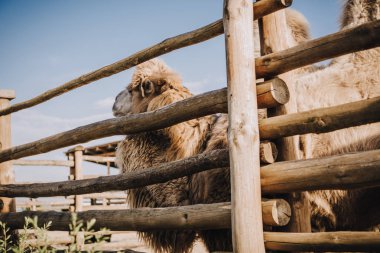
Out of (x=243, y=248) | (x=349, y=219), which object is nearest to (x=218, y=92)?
(x=243, y=248)

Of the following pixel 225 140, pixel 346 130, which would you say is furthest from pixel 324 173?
pixel 225 140

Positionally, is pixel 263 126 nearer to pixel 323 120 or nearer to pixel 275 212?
pixel 323 120

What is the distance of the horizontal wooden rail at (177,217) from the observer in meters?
2.25

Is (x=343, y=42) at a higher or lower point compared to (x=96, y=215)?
higher

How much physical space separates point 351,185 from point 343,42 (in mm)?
736

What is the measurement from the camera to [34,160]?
29.3 feet

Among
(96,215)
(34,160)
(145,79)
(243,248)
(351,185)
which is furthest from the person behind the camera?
(34,160)

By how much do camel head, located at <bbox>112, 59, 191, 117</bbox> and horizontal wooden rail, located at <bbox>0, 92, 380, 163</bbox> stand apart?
31.9 inches

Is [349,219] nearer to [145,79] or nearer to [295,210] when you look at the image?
[295,210]

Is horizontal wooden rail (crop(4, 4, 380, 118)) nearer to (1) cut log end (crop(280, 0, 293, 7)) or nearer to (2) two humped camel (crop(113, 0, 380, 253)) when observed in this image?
(1) cut log end (crop(280, 0, 293, 7))

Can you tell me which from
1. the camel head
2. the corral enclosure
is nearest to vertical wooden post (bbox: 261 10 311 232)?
the corral enclosure

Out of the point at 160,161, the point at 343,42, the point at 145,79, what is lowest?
the point at 160,161

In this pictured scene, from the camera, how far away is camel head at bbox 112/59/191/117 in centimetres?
420

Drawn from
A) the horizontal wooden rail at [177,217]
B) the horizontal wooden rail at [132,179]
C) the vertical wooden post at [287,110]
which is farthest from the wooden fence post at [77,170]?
the vertical wooden post at [287,110]
